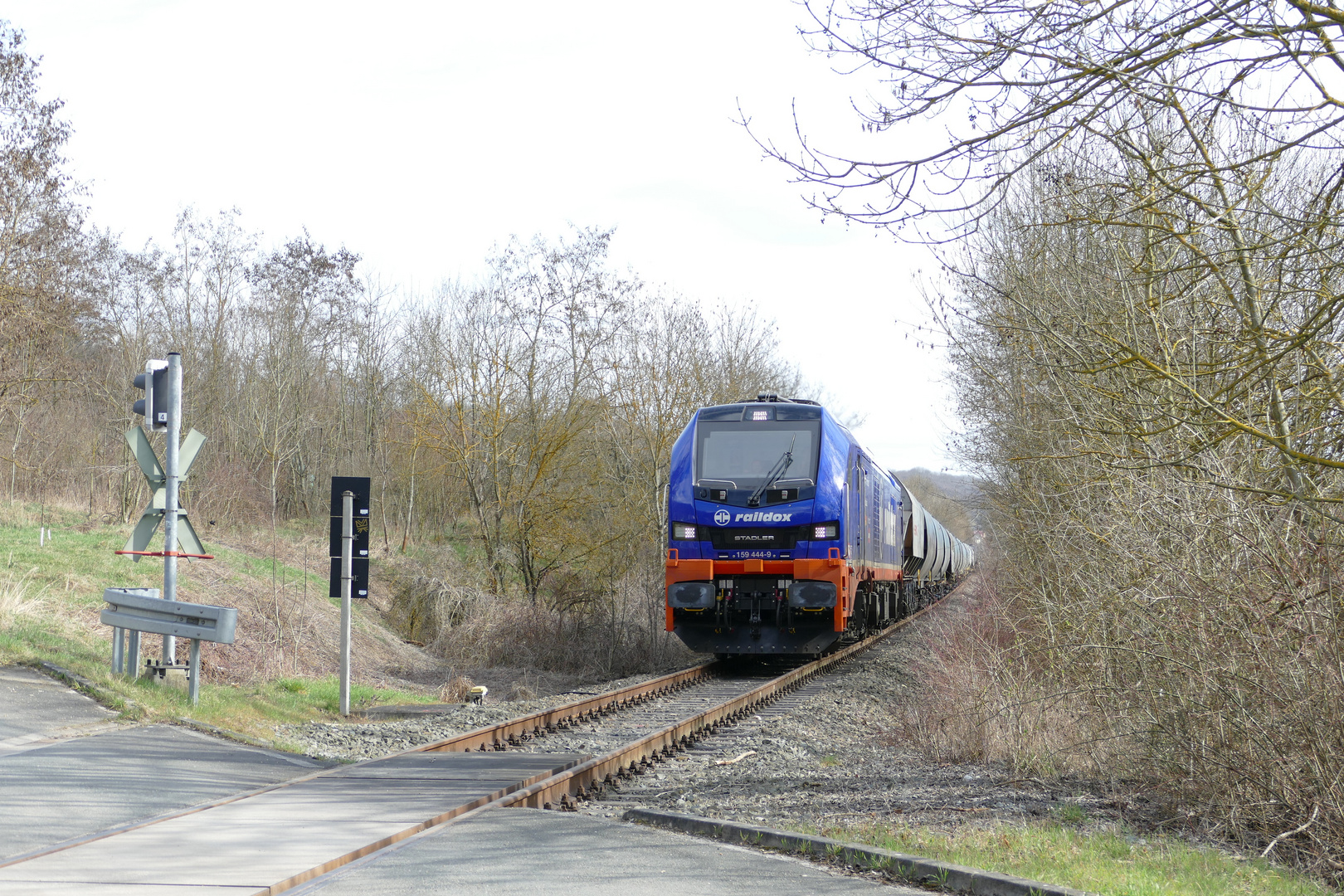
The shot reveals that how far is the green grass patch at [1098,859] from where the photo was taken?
5.18 metres

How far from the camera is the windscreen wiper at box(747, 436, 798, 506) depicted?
15.9 meters

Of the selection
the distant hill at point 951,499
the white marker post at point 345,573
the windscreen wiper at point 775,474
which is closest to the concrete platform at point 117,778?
the white marker post at point 345,573

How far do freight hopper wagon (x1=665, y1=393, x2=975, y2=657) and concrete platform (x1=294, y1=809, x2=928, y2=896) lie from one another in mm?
9557

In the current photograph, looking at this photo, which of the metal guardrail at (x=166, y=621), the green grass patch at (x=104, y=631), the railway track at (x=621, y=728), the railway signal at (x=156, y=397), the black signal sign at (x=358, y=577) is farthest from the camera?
the black signal sign at (x=358, y=577)

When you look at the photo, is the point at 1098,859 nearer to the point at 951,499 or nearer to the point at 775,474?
the point at 775,474

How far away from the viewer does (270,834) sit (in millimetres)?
5797

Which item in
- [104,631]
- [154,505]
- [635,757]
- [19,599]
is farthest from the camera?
[104,631]

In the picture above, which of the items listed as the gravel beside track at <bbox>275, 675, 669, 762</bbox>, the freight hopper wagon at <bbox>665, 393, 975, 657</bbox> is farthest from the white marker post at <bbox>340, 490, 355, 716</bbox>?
the freight hopper wagon at <bbox>665, 393, 975, 657</bbox>

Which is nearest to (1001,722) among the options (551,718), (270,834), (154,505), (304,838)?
(551,718)

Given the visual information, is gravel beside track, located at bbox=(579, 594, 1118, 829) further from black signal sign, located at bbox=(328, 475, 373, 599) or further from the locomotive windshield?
black signal sign, located at bbox=(328, 475, 373, 599)

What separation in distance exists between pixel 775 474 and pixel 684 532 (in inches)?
62.7

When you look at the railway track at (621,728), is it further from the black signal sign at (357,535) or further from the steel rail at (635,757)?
the black signal sign at (357,535)

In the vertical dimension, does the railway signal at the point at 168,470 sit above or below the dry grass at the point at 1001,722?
above

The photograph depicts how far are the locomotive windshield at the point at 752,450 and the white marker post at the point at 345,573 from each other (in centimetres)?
557
